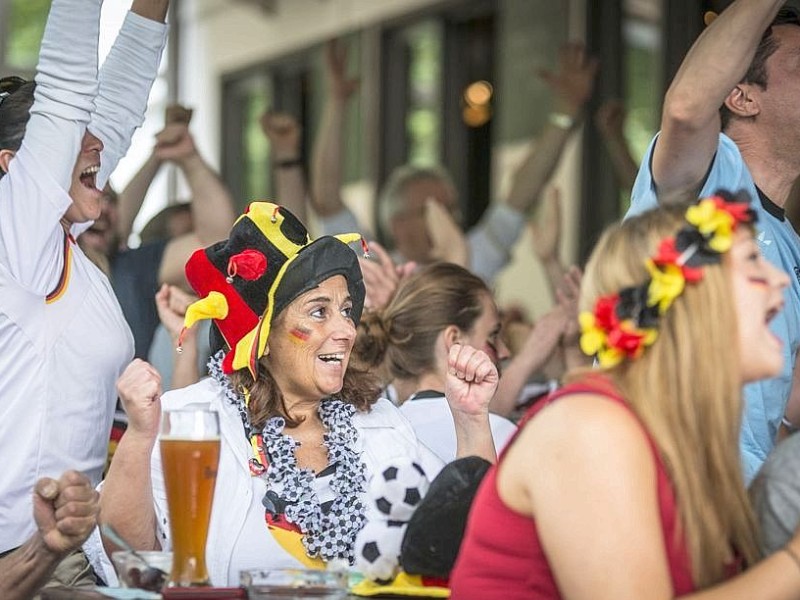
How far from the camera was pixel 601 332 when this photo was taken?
2.23 metres

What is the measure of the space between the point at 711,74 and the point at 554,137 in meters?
3.12

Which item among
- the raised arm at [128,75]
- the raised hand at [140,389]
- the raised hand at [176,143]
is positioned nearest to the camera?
the raised hand at [140,389]

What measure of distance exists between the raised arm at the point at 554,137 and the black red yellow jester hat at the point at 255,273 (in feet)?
9.01

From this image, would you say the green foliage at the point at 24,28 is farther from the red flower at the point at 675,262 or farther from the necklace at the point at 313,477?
the red flower at the point at 675,262

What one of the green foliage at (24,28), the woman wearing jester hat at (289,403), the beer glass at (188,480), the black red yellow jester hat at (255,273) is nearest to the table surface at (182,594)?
the beer glass at (188,480)

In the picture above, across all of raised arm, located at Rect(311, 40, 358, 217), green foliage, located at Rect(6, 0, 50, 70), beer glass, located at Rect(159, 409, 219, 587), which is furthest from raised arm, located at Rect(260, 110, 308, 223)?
green foliage, located at Rect(6, 0, 50, 70)

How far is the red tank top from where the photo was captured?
7.12ft

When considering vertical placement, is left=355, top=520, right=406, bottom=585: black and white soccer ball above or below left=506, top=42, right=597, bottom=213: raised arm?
below

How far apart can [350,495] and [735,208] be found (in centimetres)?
122

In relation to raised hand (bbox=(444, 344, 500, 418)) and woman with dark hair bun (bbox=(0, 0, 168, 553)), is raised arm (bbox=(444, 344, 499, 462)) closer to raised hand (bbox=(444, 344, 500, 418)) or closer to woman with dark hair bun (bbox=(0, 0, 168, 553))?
raised hand (bbox=(444, 344, 500, 418))

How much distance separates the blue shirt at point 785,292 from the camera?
10.4 feet

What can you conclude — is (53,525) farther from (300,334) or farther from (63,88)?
(63,88)

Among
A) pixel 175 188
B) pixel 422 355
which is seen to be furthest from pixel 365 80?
pixel 422 355

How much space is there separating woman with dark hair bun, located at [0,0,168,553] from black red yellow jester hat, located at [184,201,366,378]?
0.24 m
